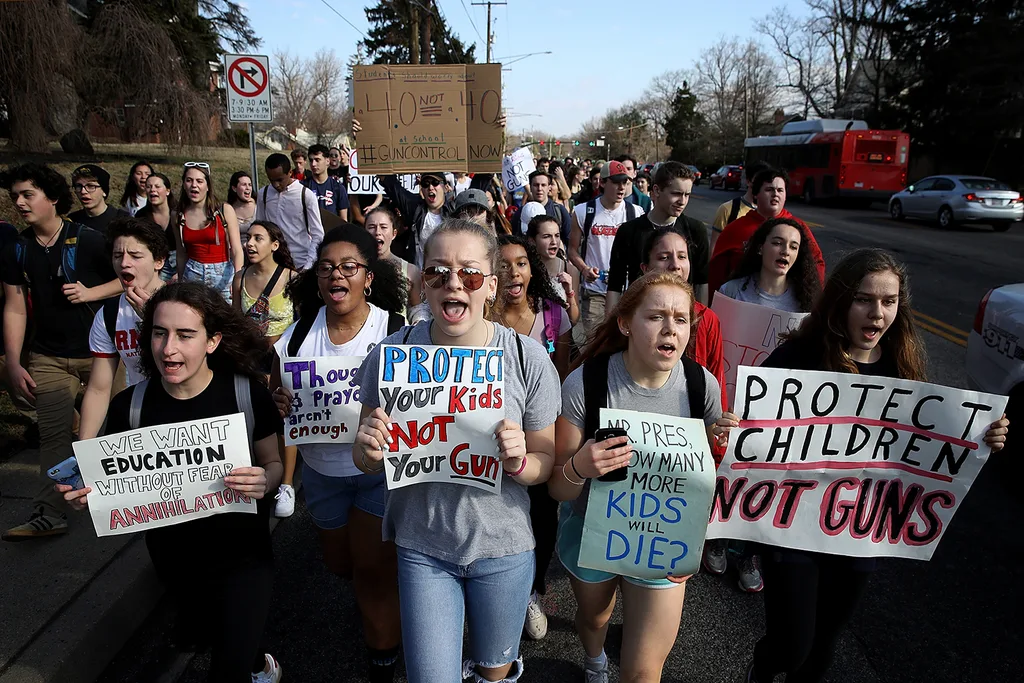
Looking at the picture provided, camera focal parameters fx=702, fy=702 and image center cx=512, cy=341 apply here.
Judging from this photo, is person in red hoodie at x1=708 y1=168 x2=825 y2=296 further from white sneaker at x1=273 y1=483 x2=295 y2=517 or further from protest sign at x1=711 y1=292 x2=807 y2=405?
white sneaker at x1=273 y1=483 x2=295 y2=517

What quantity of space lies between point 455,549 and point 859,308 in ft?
5.94

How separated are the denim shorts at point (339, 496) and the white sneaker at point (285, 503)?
59.6 inches

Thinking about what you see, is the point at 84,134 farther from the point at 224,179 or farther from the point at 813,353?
the point at 813,353

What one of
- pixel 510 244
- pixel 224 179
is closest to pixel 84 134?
pixel 224 179

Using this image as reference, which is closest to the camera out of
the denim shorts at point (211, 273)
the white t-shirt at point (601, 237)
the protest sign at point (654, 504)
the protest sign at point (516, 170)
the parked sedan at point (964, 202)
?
the protest sign at point (654, 504)

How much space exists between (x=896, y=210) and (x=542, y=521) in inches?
985

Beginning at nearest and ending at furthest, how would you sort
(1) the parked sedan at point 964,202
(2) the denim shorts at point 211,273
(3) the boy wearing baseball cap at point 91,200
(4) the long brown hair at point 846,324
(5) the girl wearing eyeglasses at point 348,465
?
1. (4) the long brown hair at point 846,324
2. (5) the girl wearing eyeglasses at point 348,465
3. (3) the boy wearing baseball cap at point 91,200
4. (2) the denim shorts at point 211,273
5. (1) the parked sedan at point 964,202

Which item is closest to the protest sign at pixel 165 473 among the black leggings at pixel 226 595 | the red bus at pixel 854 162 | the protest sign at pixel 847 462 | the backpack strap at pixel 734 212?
the black leggings at pixel 226 595

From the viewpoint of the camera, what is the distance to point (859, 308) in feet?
9.05

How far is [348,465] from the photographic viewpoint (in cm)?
299

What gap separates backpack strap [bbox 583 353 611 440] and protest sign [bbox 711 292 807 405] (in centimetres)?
141

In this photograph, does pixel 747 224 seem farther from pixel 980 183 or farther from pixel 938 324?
pixel 980 183

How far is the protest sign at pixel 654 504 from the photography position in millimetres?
2387

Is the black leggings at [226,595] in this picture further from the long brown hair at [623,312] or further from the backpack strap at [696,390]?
the backpack strap at [696,390]
